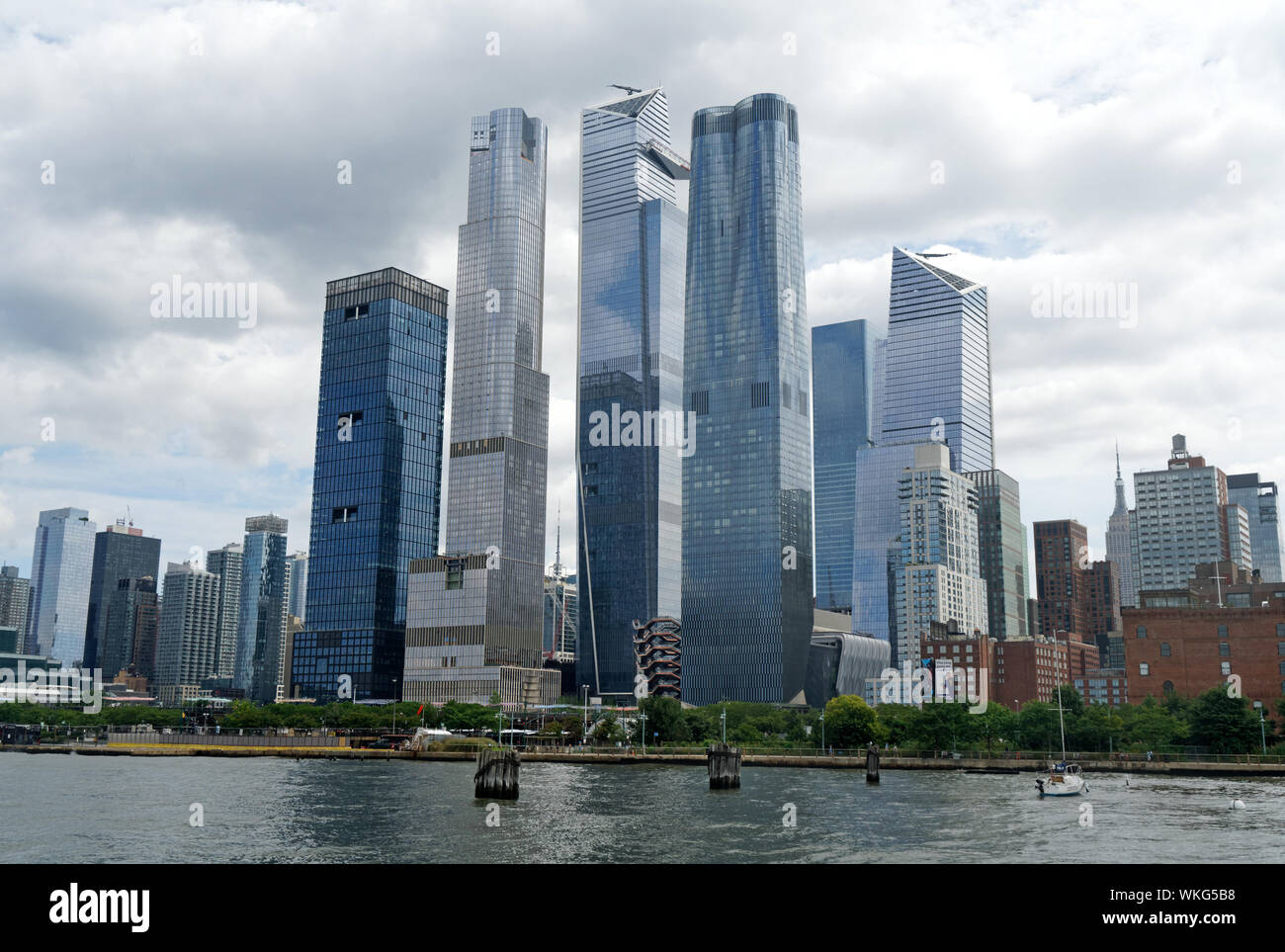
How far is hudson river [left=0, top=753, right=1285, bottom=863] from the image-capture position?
205 ft

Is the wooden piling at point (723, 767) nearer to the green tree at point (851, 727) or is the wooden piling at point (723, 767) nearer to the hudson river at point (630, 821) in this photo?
the hudson river at point (630, 821)

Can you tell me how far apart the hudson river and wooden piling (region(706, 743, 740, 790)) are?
2252 millimetres

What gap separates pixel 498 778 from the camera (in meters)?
100

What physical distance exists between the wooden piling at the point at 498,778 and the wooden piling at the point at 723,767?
27577mm

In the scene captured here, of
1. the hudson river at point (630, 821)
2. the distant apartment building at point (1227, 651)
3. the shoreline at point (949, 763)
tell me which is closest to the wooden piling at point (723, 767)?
the hudson river at point (630, 821)

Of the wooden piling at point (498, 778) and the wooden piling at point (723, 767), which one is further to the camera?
the wooden piling at point (723, 767)

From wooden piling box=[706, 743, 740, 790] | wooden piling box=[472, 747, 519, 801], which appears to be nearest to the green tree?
wooden piling box=[706, 743, 740, 790]

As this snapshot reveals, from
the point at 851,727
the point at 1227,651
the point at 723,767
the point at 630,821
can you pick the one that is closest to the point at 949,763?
the point at 851,727

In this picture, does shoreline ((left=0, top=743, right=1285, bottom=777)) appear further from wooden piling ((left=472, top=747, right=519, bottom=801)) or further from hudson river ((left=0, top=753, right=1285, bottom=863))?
wooden piling ((left=472, top=747, right=519, bottom=801))

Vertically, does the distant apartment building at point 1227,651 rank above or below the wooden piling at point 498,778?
above

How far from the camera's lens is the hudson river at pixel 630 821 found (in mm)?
62625

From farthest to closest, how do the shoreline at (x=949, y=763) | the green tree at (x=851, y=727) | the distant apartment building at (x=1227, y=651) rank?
the green tree at (x=851, y=727) < the distant apartment building at (x=1227, y=651) < the shoreline at (x=949, y=763)
